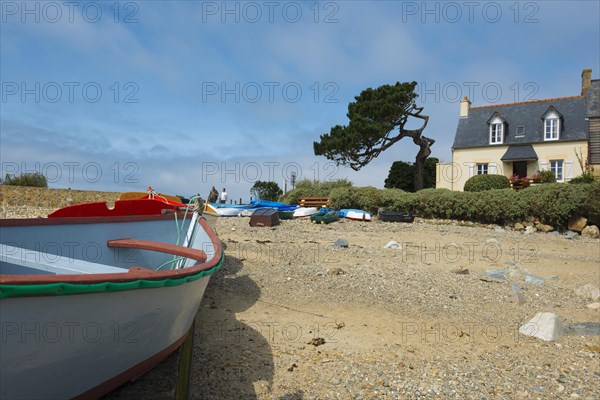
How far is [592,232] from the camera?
1659 centimetres

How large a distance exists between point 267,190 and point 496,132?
56.5ft

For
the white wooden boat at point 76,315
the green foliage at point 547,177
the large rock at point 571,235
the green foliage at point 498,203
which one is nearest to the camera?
the white wooden boat at point 76,315

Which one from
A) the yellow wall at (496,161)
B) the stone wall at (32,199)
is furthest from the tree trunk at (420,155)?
the stone wall at (32,199)

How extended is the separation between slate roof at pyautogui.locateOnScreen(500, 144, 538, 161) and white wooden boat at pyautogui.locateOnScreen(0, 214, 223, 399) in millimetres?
29864

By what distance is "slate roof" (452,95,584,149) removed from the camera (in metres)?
30.1

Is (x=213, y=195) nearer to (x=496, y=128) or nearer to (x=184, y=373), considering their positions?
(x=496, y=128)

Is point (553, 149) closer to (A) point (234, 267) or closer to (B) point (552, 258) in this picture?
(B) point (552, 258)

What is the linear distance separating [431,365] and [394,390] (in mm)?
791

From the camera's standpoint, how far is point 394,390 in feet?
14.8

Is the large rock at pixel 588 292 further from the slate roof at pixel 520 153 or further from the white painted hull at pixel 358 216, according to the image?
the slate roof at pixel 520 153

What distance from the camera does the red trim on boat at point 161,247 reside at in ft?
16.2

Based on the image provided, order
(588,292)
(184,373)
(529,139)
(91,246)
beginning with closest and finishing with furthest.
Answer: (184,373)
(91,246)
(588,292)
(529,139)

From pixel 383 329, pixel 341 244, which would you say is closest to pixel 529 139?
pixel 341 244

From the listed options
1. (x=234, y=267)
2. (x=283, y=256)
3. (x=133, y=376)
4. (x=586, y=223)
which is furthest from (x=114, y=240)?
(x=586, y=223)
